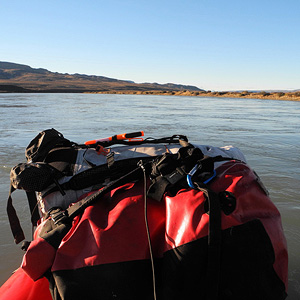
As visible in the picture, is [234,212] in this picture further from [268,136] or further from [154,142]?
[268,136]

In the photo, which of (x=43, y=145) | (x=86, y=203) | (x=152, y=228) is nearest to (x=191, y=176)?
(x=152, y=228)

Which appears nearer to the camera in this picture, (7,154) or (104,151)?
(104,151)

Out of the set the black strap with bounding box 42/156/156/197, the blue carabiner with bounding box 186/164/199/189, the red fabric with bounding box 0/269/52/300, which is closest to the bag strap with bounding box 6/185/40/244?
the black strap with bounding box 42/156/156/197

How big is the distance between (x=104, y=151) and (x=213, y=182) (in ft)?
2.53

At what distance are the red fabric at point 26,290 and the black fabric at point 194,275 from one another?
25cm

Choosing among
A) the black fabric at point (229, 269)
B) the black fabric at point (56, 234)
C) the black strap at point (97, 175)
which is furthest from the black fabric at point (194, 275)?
the black strap at point (97, 175)

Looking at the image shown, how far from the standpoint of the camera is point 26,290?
1450 mm

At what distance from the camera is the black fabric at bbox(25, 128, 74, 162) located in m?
1.97

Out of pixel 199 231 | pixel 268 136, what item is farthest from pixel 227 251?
pixel 268 136

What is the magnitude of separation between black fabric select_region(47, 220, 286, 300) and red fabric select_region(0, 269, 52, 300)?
254 mm

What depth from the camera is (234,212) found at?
1248mm

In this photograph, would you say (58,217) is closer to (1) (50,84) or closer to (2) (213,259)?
(2) (213,259)

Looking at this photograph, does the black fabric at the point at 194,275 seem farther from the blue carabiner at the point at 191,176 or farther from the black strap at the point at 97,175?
the black strap at the point at 97,175

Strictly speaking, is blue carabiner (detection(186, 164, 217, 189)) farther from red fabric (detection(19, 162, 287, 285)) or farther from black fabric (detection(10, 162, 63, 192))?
black fabric (detection(10, 162, 63, 192))
